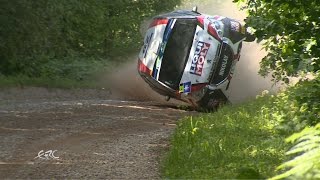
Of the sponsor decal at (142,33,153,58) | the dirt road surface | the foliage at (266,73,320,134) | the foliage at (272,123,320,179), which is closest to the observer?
the foliage at (272,123,320,179)

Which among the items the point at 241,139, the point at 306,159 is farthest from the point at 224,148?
the point at 306,159

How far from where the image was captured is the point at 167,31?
597 inches

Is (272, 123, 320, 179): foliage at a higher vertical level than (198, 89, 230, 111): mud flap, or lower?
higher

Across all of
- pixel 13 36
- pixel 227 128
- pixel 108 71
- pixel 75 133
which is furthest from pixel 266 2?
pixel 108 71

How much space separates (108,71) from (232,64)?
9909 mm

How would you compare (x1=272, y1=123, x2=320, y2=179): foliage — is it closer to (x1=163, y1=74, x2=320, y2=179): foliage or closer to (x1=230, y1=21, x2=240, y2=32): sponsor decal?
(x1=163, y1=74, x2=320, y2=179): foliage

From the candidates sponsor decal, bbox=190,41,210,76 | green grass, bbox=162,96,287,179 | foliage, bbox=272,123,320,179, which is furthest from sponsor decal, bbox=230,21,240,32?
foliage, bbox=272,123,320,179

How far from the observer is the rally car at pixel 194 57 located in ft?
48.5

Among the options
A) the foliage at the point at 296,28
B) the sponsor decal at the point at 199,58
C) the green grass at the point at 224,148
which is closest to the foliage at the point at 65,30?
the sponsor decal at the point at 199,58

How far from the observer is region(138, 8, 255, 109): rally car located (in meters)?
14.8

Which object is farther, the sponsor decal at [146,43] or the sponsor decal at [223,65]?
the sponsor decal at [146,43]

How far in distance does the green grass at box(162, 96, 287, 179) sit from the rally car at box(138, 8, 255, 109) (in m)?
3.91

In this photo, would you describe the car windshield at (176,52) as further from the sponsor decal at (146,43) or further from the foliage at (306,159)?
the foliage at (306,159)

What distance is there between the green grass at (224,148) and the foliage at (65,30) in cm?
931
